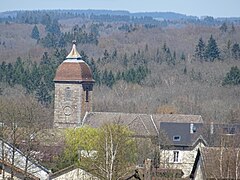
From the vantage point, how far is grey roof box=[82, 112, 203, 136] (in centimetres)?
6053

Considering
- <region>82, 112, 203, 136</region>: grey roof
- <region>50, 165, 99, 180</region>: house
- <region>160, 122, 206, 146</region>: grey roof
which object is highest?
<region>50, 165, 99, 180</region>: house

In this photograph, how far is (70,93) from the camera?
6650 centimetres

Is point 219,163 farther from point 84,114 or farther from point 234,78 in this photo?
point 234,78

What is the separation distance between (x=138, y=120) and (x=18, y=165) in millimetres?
23872

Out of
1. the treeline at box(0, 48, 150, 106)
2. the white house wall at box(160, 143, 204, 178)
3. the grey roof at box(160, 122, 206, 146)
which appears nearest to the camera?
the white house wall at box(160, 143, 204, 178)


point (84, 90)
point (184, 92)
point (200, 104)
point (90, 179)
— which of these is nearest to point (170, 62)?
point (184, 92)

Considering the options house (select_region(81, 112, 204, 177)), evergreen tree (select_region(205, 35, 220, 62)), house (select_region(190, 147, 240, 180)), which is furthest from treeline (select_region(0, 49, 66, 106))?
house (select_region(190, 147, 240, 180))

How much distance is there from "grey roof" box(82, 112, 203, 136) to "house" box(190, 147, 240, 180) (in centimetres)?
2560

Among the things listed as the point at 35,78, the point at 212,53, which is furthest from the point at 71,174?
the point at 212,53

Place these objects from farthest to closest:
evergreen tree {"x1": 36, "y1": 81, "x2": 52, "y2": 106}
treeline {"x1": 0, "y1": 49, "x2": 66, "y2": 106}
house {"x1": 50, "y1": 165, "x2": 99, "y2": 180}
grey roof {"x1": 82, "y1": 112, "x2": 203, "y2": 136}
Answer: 1. treeline {"x1": 0, "y1": 49, "x2": 66, "y2": 106}
2. evergreen tree {"x1": 36, "y1": 81, "x2": 52, "y2": 106}
3. grey roof {"x1": 82, "y1": 112, "x2": 203, "y2": 136}
4. house {"x1": 50, "y1": 165, "x2": 99, "y2": 180}

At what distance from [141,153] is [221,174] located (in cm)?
1845

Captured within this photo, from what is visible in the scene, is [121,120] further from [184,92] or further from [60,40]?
[60,40]

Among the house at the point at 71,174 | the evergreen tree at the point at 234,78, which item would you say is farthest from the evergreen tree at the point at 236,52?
the house at the point at 71,174

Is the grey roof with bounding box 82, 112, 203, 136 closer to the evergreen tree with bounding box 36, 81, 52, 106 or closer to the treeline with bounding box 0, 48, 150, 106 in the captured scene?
the evergreen tree with bounding box 36, 81, 52, 106
